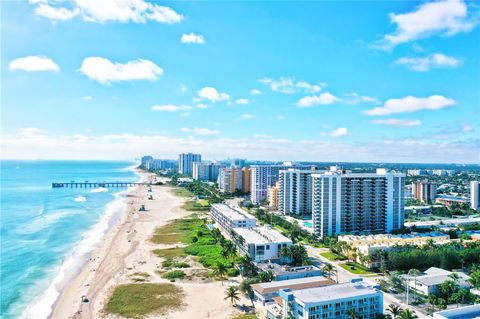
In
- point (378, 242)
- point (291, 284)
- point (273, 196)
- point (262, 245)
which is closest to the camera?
point (291, 284)

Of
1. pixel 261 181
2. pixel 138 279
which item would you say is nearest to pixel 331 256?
pixel 138 279

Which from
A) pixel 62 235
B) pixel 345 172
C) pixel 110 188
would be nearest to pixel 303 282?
pixel 345 172

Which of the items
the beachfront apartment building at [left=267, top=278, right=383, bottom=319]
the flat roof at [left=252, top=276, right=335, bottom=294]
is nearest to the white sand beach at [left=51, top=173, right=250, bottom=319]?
the flat roof at [left=252, top=276, right=335, bottom=294]

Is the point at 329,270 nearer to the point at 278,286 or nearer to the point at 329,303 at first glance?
the point at 278,286

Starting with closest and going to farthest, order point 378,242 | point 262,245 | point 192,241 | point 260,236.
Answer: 1. point 262,245
2. point 260,236
3. point 378,242
4. point 192,241

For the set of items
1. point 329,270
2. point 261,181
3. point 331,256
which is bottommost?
point 331,256

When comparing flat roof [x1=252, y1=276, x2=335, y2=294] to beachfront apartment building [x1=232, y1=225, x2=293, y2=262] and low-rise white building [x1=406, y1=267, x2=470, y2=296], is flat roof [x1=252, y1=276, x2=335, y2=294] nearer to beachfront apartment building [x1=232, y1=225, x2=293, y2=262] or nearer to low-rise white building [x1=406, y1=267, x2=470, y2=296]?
low-rise white building [x1=406, y1=267, x2=470, y2=296]

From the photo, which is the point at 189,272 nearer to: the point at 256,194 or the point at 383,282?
the point at 383,282
